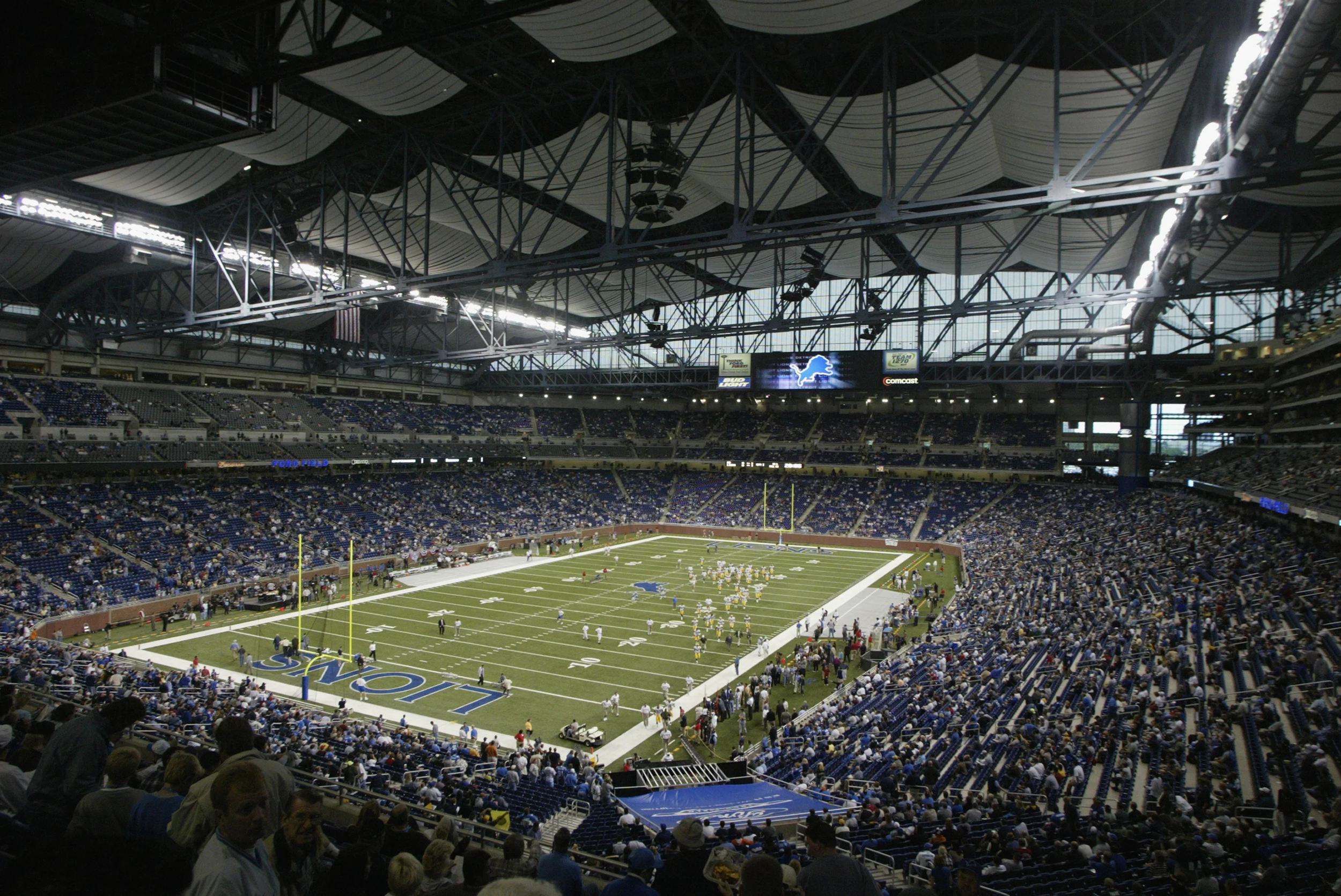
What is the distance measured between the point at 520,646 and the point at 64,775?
1034 inches

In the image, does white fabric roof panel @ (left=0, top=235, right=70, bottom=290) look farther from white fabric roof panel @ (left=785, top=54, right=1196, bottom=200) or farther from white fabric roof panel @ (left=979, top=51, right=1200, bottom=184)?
white fabric roof panel @ (left=979, top=51, right=1200, bottom=184)

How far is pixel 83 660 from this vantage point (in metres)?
20.7

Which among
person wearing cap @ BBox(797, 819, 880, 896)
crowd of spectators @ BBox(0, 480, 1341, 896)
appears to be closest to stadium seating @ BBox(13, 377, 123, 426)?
crowd of spectators @ BBox(0, 480, 1341, 896)

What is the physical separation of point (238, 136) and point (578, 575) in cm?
3560

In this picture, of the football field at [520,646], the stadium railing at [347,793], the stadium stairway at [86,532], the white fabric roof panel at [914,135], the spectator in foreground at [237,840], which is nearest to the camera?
the spectator in foreground at [237,840]

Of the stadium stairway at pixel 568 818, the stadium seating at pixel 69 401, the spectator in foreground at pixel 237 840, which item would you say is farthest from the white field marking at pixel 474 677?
the spectator in foreground at pixel 237 840

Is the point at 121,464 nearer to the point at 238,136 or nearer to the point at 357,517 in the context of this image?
the point at 357,517

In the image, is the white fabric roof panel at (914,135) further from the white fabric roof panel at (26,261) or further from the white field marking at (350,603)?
the white fabric roof panel at (26,261)

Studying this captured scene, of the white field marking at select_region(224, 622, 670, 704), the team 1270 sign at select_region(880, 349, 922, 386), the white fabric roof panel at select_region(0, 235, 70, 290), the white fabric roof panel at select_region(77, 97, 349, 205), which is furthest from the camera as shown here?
the team 1270 sign at select_region(880, 349, 922, 386)

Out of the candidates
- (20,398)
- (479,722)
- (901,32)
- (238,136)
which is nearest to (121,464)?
(20,398)

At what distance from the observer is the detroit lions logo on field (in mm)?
46969

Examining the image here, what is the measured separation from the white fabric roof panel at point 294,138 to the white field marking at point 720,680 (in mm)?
22339

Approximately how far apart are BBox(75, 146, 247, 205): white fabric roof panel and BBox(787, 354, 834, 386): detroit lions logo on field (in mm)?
31785

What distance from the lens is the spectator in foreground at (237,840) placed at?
269 cm
